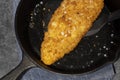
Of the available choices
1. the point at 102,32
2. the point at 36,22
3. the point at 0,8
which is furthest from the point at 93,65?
the point at 0,8

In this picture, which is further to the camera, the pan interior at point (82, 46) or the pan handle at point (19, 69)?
the pan interior at point (82, 46)

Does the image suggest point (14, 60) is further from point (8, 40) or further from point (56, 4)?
point (56, 4)

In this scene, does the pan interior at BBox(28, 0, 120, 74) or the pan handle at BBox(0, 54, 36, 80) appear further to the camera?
the pan interior at BBox(28, 0, 120, 74)

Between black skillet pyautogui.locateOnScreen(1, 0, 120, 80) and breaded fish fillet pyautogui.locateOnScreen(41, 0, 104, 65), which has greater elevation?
breaded fish fillet pyautogui.locateOnScreen(41, 0, 104, 65)

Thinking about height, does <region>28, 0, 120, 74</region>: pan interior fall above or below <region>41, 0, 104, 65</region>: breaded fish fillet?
below

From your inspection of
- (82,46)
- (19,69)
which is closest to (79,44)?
(82,46)

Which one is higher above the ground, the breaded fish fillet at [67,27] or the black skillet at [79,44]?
the breaded fish fillet at [67,27]

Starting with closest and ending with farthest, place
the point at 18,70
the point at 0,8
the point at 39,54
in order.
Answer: the point at 18,70 → the point at 39,54 → the point at 0,8
